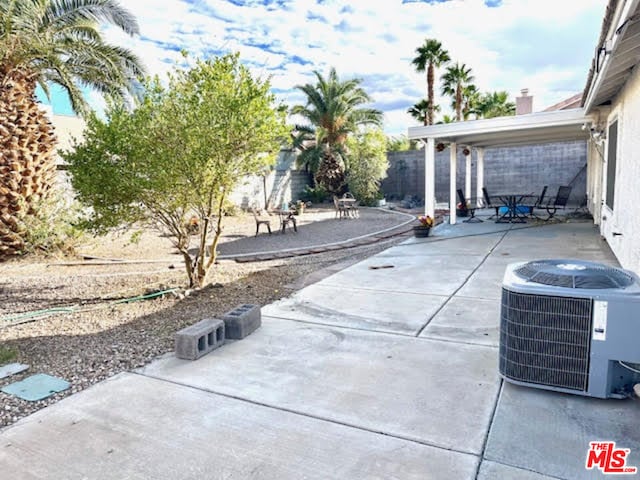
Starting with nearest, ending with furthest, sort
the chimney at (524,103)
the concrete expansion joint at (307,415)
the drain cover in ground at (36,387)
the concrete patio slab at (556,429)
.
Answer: the concrete patio slab at (556,429), the concrete expansion joint at (307,415), the drain cover in ground at (36,387), the chimney at (524,103)

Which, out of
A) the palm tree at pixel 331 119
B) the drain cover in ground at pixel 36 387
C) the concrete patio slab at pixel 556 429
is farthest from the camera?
the palm tree at pixel 331 119

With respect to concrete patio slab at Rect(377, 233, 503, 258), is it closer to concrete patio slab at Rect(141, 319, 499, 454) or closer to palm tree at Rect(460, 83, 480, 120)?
concrete patio slab at Rect(141, 319, 499, 454)

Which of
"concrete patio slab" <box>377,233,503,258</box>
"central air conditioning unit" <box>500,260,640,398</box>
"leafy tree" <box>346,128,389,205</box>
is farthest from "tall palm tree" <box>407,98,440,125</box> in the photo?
"central air conditioning unit" <box>500,260,640,398</box>

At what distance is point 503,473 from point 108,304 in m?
5.23

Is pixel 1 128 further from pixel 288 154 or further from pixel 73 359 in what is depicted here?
pixel 288 154

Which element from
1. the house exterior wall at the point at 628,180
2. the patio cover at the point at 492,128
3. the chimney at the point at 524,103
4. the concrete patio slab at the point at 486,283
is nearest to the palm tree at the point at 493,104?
the chimney at the point at 524,103

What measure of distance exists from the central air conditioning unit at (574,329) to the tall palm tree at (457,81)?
2413 centimetres

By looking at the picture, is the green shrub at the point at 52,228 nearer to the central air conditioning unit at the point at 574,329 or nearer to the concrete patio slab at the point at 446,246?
the concrete patio slab at the point at 446,246

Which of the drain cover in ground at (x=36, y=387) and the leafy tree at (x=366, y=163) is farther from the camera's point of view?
the leafy tree at (x=366, y=163)

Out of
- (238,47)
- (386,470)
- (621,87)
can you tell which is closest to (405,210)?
(621,87)

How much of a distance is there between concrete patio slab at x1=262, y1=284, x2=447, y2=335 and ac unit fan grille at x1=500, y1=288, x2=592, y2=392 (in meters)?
1.39

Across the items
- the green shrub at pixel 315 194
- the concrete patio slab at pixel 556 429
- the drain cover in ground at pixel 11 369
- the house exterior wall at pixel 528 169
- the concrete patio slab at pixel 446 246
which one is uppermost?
the house exterior wall at pixel 528 169

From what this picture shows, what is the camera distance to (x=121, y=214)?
586cm

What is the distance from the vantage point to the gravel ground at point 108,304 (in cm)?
388
